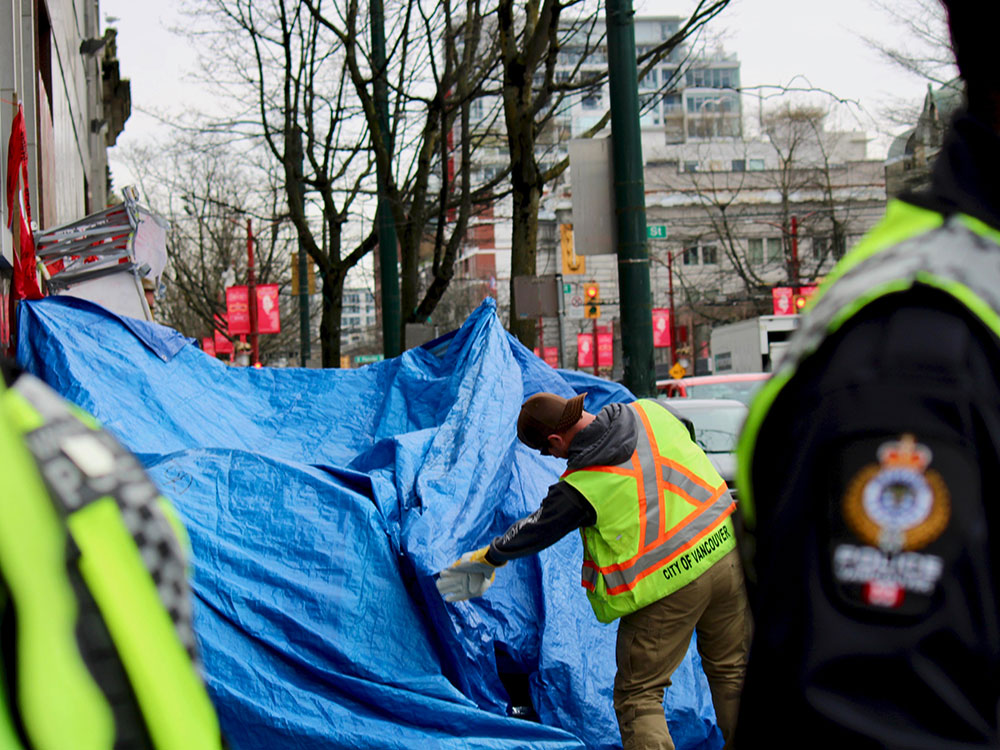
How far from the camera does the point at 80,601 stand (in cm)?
91

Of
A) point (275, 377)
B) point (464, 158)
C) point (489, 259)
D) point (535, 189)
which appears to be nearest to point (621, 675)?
point (275, 377)

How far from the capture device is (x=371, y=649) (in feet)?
Result: 17.7

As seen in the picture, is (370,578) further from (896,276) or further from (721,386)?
(721,386)

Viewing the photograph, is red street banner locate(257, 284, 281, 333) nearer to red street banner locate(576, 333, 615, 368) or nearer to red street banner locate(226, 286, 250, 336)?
red street banner locate(226, 286, 250, 336)

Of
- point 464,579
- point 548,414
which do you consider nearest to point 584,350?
point 464,579

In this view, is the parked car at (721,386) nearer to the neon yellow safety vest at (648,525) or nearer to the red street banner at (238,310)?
the neon yellow safety vest at (648,525)

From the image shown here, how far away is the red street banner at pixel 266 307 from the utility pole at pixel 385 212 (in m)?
13.8

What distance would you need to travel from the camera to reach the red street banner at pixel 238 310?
30.5 meters

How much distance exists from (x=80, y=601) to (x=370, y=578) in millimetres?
4717

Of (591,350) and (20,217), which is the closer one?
(20,217)

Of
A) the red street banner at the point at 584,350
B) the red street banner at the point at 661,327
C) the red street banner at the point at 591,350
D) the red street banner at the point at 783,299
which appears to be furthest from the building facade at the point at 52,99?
the red street banner at the point at 591,350

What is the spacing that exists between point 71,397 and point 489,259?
10158 centimetres

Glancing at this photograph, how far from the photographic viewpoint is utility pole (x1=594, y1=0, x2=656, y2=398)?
809 cm

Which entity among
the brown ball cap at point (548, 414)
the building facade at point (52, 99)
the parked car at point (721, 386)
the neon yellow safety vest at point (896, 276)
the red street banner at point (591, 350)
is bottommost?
the red street banner at point (591, 350)
